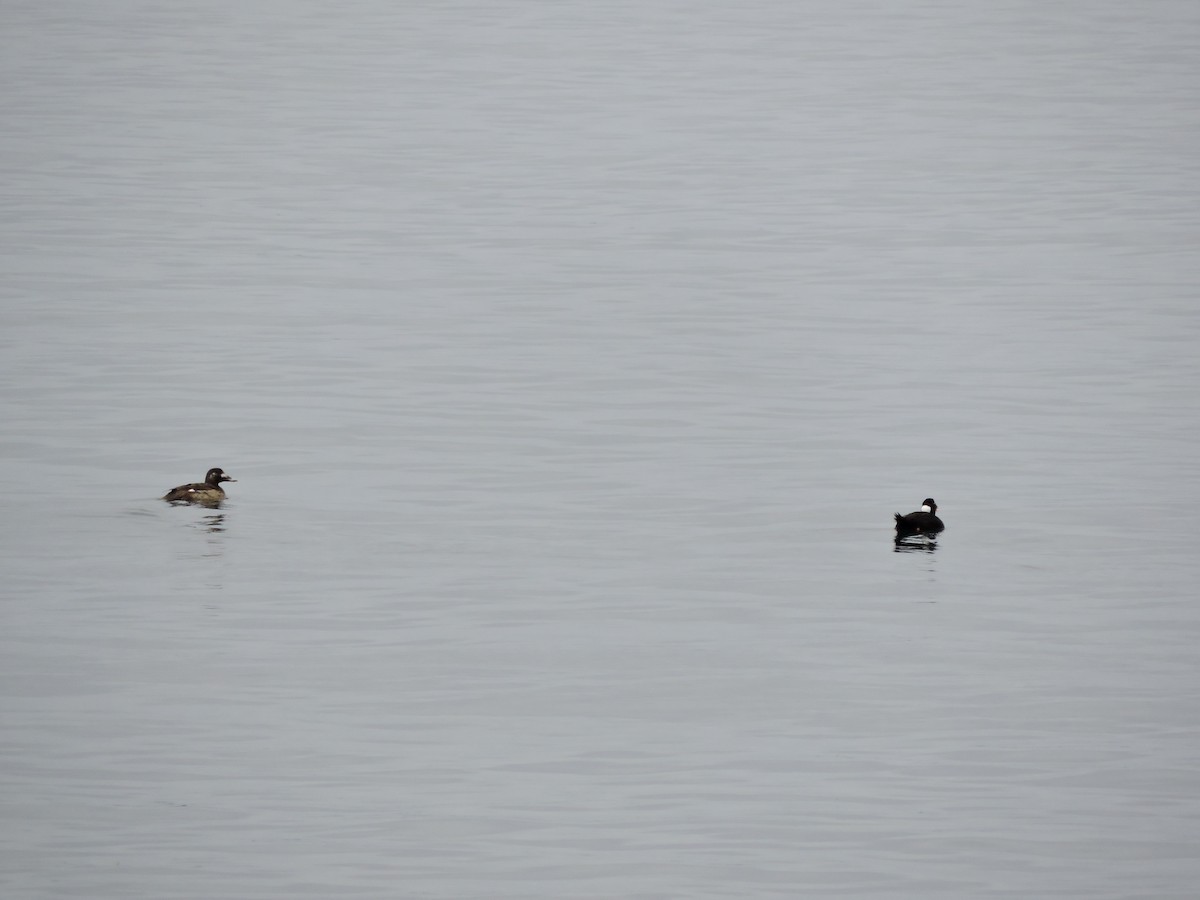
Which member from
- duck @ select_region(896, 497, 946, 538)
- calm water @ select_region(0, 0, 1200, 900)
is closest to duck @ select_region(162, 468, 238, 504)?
calm water @ select_region(0, 0, 1200, 900)

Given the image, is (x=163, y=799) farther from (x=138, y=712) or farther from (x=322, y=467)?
(x=322, y=467)

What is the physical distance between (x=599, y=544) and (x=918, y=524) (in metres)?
3.01

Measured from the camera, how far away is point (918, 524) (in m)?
20.9

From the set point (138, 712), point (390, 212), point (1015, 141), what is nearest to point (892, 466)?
point (138, 712)

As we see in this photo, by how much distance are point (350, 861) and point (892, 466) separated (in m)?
12.4

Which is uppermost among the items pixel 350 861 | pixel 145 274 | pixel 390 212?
pixel 390 212

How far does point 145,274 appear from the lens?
3956cm

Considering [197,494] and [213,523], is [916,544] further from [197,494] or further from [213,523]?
[197,494]

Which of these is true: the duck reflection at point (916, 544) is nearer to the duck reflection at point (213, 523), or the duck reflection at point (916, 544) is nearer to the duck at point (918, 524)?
the duck at point (918, 524)

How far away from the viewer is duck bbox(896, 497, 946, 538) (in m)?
20.9

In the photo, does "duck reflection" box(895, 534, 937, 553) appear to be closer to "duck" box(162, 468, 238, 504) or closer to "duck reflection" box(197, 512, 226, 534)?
"duck reflection" box(197, 512, 226, 534)

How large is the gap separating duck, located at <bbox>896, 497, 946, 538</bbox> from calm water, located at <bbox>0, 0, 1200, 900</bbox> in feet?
1.07

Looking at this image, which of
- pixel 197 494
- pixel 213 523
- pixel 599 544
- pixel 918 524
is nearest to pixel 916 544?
pixel 918 524

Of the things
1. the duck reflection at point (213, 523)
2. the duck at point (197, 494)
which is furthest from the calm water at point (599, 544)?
the duck at point (197, 494)
